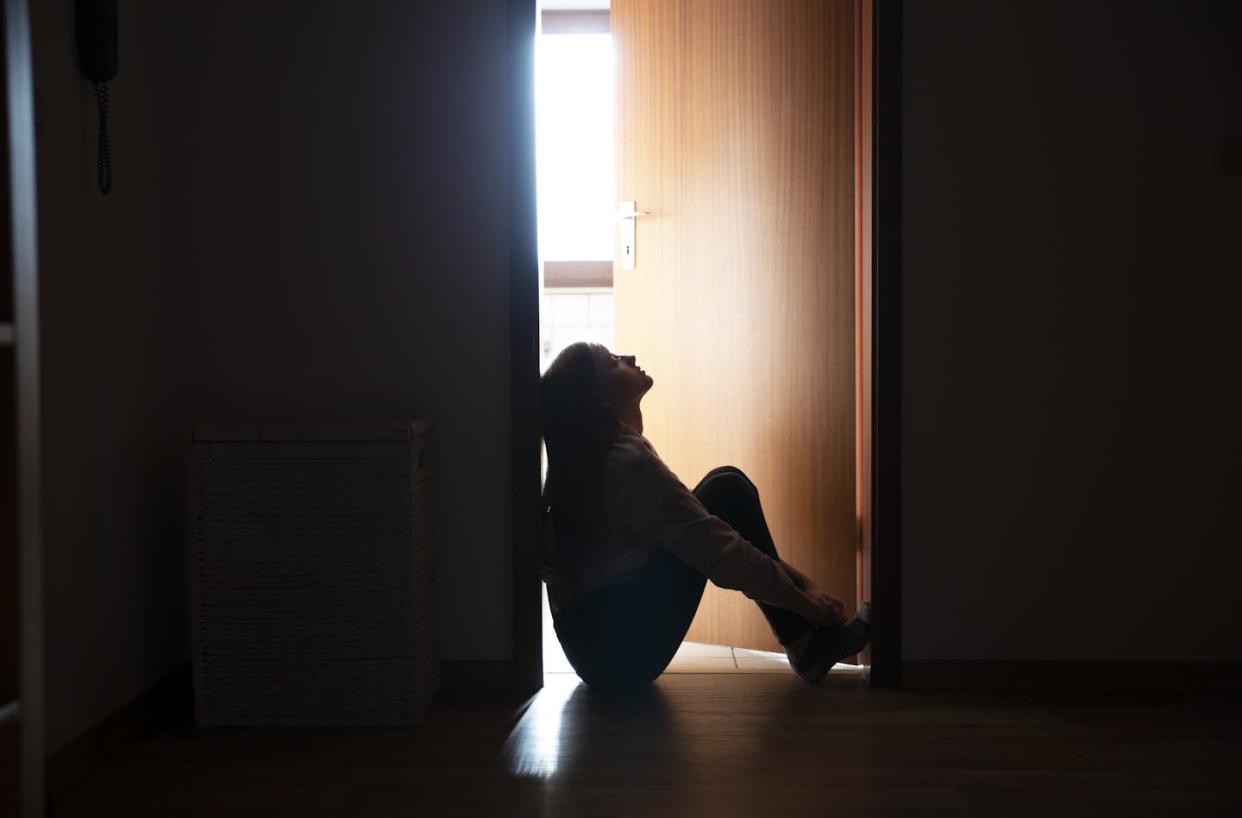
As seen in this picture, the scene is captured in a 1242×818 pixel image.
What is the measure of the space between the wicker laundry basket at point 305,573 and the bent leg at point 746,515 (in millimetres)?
673

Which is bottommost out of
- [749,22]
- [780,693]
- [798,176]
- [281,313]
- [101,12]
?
[780,693]

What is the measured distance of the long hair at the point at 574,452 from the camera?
7.02 feet

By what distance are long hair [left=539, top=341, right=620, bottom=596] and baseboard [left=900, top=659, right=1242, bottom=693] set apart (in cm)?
73

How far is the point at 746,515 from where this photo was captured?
230 cm

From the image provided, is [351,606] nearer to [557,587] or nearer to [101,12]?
[557,587]

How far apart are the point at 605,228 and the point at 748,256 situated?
1603mm

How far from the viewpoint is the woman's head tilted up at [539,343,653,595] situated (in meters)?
2.14

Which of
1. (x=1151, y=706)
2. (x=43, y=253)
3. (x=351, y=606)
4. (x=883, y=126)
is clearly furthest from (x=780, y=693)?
(x=43, y=253)

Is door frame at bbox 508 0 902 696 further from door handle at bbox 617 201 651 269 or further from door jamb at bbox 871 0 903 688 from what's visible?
door handle at bbox 617 201 651 269

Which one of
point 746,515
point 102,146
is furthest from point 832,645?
point 102,146

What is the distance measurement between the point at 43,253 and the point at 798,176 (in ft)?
5.42

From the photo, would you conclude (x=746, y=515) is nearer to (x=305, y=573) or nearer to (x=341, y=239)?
(x=305, y=573)

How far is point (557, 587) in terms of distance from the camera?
7.20 feet

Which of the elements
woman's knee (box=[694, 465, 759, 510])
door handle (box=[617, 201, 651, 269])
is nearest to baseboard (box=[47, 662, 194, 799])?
woman's knee (box=[694, 465, 759, 510])
